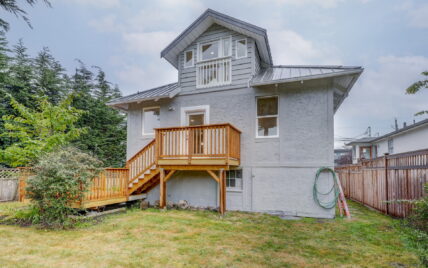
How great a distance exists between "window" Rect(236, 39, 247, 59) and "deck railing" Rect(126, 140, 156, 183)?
464cm

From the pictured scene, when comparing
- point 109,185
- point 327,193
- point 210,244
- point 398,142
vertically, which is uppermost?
point 398,142

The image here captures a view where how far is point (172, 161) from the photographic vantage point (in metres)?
8.08

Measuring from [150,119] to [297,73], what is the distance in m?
6.26

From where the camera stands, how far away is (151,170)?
8.73m

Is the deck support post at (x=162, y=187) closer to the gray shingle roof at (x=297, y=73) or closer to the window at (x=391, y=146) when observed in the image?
the gray shingle roof at (x=297, y=73)

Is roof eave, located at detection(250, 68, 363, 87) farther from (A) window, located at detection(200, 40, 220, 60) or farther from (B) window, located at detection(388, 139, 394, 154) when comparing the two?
(B) window, located at detection(388, 139, 394, 154)

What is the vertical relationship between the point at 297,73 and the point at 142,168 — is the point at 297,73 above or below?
above

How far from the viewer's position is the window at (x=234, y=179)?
880 cm

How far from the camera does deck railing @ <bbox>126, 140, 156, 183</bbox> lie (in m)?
8.82

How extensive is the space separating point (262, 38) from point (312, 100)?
2911mm

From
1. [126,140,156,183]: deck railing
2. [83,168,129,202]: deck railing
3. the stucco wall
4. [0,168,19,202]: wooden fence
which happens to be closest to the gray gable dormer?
the stucco wall

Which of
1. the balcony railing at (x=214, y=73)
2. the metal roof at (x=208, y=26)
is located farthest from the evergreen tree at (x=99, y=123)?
the balcony railing at (x=214, y=73)

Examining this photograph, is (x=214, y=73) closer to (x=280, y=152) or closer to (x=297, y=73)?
(x=297, y=73)

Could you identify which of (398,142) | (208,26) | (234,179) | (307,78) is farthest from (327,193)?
(398,142)
